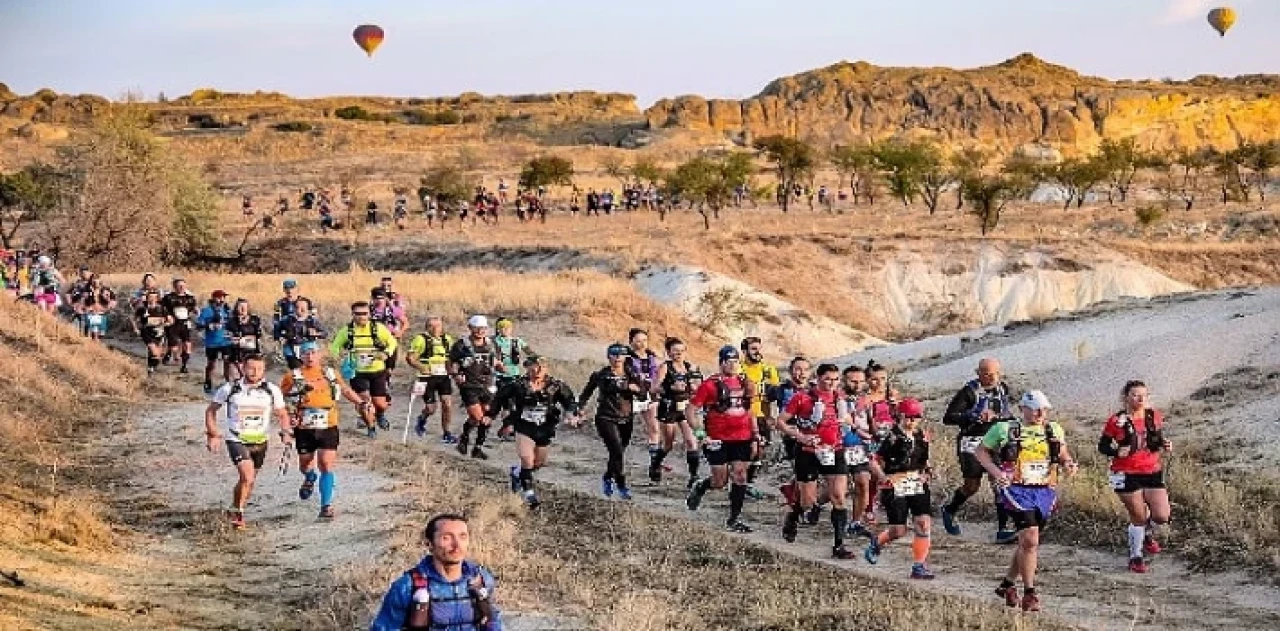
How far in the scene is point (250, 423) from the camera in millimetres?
12477

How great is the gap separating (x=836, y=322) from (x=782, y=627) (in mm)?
31616

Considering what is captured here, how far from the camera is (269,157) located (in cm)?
9281

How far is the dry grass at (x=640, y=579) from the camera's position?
9344 mm

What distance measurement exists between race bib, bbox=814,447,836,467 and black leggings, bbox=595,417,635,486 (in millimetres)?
3003

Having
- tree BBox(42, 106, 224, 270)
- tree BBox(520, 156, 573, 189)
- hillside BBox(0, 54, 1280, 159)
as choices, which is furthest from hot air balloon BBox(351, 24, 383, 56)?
hillside BBox(0, 54, 1280, 159)

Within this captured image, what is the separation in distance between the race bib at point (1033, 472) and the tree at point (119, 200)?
118 ft

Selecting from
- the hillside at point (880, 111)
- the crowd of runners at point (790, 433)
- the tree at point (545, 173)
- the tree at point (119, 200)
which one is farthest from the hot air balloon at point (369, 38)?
the crowd of runners at point (790, 433)

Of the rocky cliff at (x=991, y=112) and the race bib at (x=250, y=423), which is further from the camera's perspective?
the rocky cliff at (x=991, y=112)

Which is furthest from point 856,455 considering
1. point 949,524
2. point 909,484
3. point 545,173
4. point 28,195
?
point 545,173

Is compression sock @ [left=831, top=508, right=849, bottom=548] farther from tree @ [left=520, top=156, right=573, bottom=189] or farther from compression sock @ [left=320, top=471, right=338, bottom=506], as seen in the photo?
tree @ [left=520, top=156, right=573, bottom=189]

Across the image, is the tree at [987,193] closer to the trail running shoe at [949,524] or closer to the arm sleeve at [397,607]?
the trail running shoe at [949,524]

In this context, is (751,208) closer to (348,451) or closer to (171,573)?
(348,451)

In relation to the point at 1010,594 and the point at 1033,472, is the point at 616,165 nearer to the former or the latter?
the point at 1010,594

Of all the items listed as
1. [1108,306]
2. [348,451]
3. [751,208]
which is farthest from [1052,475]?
[751,208]
